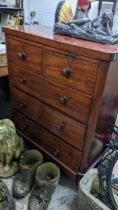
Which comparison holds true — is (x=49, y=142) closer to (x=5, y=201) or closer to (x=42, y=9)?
(x=5, y=201)

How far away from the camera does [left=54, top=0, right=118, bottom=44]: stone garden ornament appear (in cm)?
92

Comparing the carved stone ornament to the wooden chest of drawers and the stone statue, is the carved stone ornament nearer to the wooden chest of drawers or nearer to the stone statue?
the wooden chest of drawers

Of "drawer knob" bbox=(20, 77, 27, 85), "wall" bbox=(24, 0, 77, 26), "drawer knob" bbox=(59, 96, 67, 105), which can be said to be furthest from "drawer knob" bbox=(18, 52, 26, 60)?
"wall" bbox=(24, 0, 77, 26)

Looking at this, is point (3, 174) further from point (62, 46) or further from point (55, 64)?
point (62, 46)

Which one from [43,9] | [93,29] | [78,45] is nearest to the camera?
[78,45]

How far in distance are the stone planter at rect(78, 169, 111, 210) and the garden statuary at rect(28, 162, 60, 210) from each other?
156 millimetres

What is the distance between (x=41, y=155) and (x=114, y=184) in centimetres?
49

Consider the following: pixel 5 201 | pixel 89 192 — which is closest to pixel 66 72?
pixel 89 192

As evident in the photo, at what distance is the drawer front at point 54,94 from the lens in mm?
952

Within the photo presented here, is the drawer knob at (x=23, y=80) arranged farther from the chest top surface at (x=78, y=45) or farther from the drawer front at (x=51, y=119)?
the chest top surface at (x=78, y=45)

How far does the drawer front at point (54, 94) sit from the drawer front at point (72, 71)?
4 cm

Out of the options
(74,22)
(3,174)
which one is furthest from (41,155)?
(74,22)

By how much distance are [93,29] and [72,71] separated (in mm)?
246

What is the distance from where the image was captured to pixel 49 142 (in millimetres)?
1245
